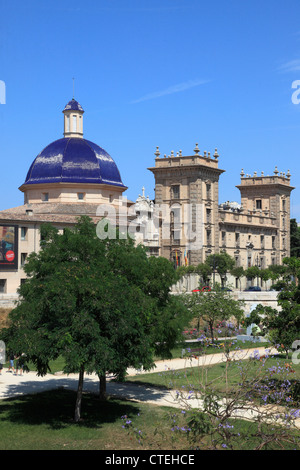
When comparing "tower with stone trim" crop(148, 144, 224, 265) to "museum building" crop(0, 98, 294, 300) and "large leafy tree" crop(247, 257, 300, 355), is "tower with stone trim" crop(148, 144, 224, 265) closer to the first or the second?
"museum building" crop(0, 98, 294, 300)

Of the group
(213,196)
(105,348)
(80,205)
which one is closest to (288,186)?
(213,196)

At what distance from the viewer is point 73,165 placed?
223 ft

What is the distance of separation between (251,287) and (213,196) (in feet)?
37.8

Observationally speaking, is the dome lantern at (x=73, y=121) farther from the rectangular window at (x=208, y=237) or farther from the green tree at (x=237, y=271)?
the green tree at (x=237, y=271)

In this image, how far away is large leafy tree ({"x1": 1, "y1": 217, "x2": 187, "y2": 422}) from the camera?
2139 centimetres

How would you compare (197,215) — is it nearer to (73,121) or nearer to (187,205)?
(187,205)

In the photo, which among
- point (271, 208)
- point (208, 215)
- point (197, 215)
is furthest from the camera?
point (271, 208)

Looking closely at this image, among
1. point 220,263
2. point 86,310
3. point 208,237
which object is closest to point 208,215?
point 208,237

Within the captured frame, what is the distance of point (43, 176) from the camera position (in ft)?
224

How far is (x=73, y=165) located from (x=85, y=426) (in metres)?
47.7

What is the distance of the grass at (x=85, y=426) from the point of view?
20016mm

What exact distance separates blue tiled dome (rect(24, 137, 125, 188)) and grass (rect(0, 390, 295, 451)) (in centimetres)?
4180

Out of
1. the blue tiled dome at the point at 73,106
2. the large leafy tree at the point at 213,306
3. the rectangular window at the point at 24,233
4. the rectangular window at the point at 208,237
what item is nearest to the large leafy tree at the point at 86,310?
the large leafy tree at the point at 213,306

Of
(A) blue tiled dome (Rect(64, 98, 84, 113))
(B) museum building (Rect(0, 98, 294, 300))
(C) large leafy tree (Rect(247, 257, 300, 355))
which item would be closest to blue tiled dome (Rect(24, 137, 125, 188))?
(B) museum building (Rect(0, 98, 294, 300))
